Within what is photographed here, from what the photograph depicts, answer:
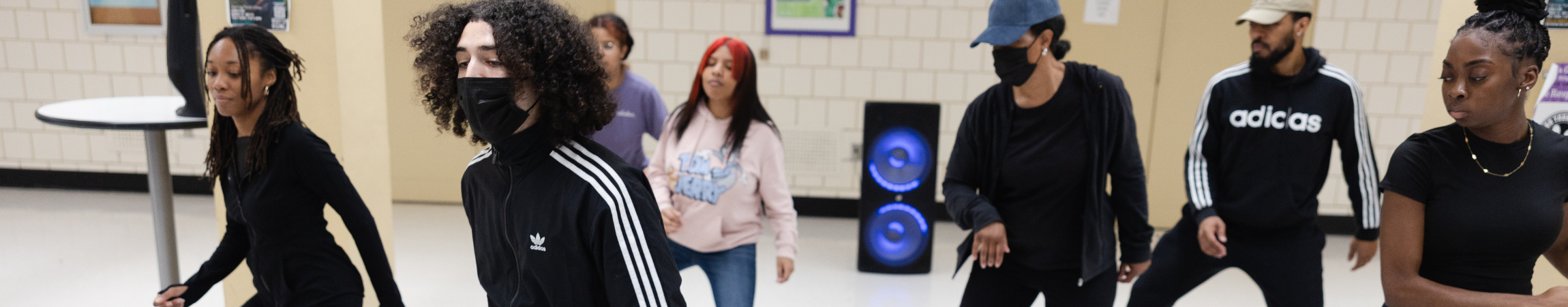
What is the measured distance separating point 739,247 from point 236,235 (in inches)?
49.8

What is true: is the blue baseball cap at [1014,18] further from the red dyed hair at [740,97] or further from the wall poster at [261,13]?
the wall poster at [261,13]

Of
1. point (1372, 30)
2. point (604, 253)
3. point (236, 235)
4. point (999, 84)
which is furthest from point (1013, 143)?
point (1372, 30)

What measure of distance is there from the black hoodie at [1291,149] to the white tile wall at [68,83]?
340 centimetres

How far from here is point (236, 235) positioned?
206 centimetres

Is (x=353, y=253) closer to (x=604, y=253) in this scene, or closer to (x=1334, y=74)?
(x=604, y=253)

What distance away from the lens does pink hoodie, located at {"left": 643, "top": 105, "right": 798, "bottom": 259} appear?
8.18 feet

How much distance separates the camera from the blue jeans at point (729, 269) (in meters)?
2.47

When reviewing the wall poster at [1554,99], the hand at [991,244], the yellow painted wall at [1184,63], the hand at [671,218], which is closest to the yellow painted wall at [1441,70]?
the wall poster at [1554,99]

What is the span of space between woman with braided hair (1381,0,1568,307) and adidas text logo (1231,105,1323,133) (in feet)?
2.91

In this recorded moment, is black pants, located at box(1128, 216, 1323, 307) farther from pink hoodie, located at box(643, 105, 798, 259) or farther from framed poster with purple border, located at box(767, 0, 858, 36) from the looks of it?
framed poster with purple border, located at box(767, 0, 858, 36)

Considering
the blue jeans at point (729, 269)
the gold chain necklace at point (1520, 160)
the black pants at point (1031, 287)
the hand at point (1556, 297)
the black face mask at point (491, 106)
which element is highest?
the black face mask at point (491, 106)

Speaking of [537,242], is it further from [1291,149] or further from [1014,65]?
[1291,149]

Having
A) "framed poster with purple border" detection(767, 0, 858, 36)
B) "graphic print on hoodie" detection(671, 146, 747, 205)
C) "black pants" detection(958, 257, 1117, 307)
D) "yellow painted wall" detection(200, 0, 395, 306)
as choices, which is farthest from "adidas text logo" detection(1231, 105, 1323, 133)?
"framed poster with purple border" detection(767, 0, 858, 36)

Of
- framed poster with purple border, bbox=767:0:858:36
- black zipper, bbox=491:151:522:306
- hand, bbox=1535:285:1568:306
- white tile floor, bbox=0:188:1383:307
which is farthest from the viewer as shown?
framed poster with purple border, bbox=767:0:858:36
